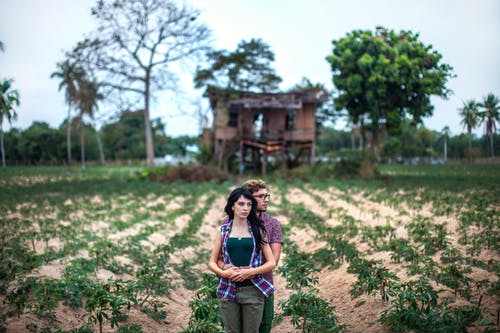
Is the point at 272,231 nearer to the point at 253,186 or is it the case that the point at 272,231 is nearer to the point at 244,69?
the point at 253,186

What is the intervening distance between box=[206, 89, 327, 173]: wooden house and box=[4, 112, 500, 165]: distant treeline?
20.4ft

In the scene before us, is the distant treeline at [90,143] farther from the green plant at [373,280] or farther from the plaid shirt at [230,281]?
the plaid shirt at [230,281]

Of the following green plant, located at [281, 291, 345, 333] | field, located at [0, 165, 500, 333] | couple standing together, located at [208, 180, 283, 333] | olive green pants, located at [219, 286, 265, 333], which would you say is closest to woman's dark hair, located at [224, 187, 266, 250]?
couple standing together, located at [208, 180, 283, 333]

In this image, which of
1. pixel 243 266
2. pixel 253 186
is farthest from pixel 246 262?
pixel 253 186

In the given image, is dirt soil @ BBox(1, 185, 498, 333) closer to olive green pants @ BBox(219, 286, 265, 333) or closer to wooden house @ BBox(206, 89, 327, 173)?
olive green pants @ BBox(219, 286, 265, 333)

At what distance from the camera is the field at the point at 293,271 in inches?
211

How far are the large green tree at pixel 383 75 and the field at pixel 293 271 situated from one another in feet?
46.1

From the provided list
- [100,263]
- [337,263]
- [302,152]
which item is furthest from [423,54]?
[100,263]

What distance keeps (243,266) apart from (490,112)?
8.34 m

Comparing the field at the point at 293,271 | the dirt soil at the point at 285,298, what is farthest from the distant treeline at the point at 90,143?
the dirt soil at the point at 285,298

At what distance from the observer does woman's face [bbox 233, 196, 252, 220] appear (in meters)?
4.15

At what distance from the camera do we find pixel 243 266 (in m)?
4.14

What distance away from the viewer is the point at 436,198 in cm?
1459

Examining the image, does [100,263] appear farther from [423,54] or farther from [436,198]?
[423,54]
